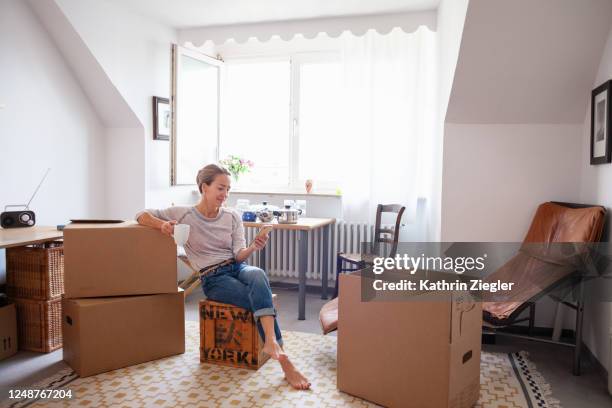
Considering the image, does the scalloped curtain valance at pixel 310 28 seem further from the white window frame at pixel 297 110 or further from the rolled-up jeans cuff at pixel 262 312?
the rolled-up jeans cuff at pixel 262 312

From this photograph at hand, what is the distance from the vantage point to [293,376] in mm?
2512

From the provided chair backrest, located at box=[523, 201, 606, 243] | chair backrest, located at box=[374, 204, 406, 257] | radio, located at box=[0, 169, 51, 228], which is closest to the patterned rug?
chair backrest, located at box=[523, 201, 606, 243]

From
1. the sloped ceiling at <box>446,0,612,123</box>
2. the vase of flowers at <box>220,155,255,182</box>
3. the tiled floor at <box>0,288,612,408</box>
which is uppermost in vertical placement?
the sloped ceiling at <box>446,0,612,123</box>

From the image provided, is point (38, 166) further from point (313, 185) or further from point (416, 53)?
point (416, 53)

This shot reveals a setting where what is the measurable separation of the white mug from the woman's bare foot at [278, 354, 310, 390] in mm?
790

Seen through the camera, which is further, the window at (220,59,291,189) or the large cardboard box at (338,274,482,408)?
the window at (220,59,291,189)

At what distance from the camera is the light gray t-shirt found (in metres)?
2.77

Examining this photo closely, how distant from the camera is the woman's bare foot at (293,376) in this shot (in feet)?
8.10

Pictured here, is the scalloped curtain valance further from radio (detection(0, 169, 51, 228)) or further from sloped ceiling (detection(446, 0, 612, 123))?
radio (detection(0, 169, 51, 228))

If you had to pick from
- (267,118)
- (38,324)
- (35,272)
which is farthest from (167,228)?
(267,118)

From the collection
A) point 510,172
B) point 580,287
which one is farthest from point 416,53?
point 580,287

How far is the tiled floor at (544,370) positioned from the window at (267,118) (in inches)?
71.1

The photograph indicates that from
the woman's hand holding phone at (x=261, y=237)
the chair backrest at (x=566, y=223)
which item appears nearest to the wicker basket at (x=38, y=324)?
the woman's hand holding phone at (x=261, y=237)

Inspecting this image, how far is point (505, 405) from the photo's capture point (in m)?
2.35
